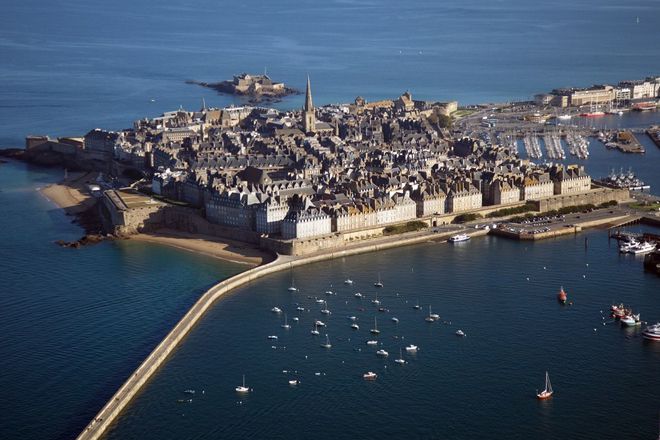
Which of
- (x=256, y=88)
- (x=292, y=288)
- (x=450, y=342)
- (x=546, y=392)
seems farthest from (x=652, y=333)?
(x=256, y=88)

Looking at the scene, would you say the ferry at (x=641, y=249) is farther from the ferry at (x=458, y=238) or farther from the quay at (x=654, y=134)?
the quay at (x=654, y=134)

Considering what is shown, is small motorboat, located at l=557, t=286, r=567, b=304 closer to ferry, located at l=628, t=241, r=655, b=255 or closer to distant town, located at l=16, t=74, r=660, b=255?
ferry, located at l=628, t=241, r=655, b=255

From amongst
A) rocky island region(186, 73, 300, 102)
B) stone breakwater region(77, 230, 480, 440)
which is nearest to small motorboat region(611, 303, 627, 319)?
stone breakwater region(77, 230, 480, 440)

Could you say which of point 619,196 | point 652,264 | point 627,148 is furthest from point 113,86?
point 652,264

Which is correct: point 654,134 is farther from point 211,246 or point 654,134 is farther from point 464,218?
point 211,246

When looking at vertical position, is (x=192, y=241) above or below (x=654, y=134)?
below

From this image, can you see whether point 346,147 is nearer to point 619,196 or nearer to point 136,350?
point 619,196
